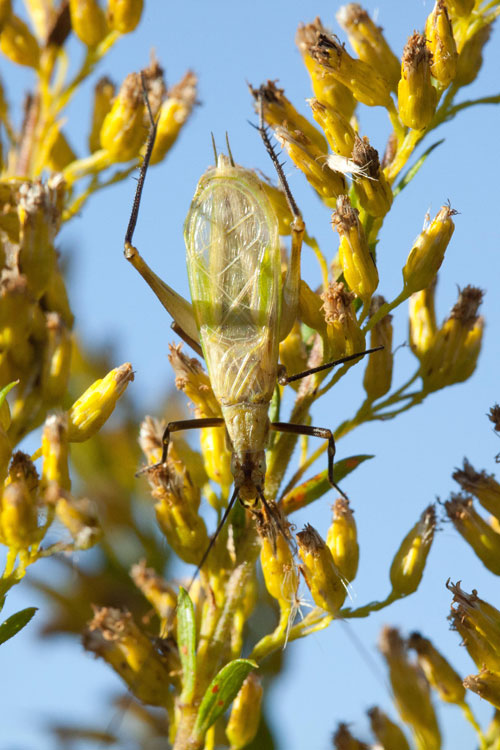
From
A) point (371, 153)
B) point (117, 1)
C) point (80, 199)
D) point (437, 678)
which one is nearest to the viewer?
point (371, 153)

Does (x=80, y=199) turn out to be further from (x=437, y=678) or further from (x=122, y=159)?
(x=437, y=678)

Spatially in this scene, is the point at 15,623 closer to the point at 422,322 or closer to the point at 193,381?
the point at 193,381

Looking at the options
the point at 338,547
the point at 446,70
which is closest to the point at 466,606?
the point at 338,547

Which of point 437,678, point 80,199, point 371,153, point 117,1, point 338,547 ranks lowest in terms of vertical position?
point 437,678


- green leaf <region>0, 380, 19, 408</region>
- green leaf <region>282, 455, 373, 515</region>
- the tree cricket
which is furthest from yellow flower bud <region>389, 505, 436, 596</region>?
green leaf <region>0, 380, 19, 408</region>

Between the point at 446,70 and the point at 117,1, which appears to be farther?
the point at 117,1
